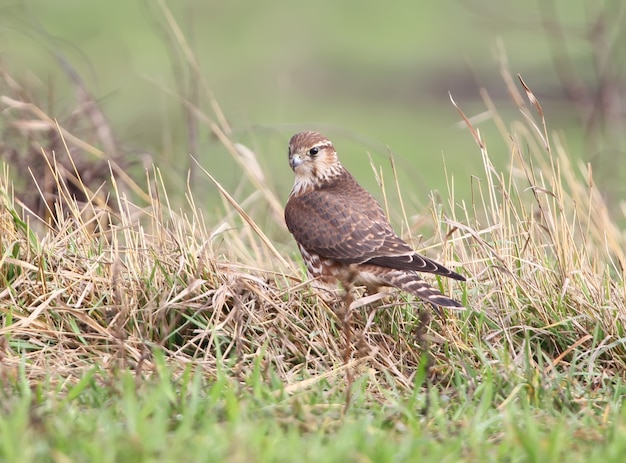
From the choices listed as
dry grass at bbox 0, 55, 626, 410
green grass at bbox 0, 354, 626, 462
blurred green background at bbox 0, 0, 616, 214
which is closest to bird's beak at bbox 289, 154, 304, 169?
dry grass at bbox 0, 55, 626, 410

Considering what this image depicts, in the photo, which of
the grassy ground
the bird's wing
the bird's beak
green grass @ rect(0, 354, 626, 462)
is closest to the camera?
green grass @ rect(0, 354, 626, 462)

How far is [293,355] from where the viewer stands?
14.9 feet

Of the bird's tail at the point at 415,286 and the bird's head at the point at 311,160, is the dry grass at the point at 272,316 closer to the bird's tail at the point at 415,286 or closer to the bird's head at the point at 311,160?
the bird's tail at the point at 415,286

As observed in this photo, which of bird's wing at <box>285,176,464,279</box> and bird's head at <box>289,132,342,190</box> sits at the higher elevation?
bird's head at <box>289,132,342,190</box>

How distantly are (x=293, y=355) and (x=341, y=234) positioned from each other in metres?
0.93

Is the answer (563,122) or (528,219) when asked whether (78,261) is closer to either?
(528,219)

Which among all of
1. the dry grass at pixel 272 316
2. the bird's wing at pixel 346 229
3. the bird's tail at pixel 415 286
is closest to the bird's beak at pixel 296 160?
the bird's wing at pixel 346 229

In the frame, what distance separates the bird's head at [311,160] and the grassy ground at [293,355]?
1.15 ft

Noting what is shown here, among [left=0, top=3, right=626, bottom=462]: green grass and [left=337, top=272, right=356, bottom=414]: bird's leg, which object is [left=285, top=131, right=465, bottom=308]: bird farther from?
[left=337, top=272, right=356, bottom=414]: bird's leg

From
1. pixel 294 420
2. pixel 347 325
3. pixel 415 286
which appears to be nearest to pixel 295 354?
pixel 347 325

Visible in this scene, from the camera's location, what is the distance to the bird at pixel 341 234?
16.2 ft

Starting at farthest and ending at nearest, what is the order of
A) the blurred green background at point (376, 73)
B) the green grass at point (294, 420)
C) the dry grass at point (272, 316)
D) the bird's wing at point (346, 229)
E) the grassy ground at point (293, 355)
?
the blurred green background at point (376, 73)
the bird's wing at point (346, 229)
the dry grass at point (272, 316)
the grassy ground at point (293, 355)
the green grass at point (294, 420)

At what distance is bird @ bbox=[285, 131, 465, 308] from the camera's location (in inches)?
194

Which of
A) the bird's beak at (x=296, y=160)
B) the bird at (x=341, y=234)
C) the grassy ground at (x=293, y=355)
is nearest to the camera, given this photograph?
the grassy ground at (x=293, y=355)
